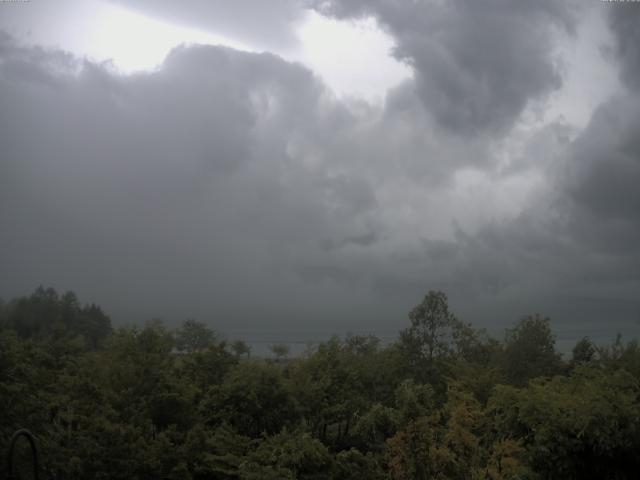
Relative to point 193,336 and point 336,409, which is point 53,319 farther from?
point 336,409

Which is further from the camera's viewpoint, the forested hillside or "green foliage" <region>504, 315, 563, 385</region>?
"green foliage" <region>504, 315, 563, 385</region>

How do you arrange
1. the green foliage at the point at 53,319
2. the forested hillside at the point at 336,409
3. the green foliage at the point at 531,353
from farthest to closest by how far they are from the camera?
1. the green foliage at the point at 53,319
2. the green foliage at the point at 531,353
3. the forested hillside at the point at 336,409

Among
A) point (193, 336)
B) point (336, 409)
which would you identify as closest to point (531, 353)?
point (336, 409)

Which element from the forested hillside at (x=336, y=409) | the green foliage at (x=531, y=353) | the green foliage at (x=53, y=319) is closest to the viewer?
the forested hillside at (x=336, y=409)

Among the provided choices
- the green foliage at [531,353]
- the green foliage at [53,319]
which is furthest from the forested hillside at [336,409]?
the green foliage at [53,319]

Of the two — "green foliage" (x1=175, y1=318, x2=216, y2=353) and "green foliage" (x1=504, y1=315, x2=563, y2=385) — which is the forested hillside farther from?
"green foliage" (x1=175, y1=318, x2=216, y2=353)

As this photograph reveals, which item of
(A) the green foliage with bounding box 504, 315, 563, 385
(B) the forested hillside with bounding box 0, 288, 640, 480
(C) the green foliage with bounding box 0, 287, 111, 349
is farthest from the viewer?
(C) the green foliage with bounding box 0, 287, 111, 349

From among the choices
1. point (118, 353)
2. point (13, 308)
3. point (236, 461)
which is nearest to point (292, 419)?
point (236, 461)

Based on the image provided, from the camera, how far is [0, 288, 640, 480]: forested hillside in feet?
69.9

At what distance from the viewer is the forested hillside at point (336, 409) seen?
2131cm

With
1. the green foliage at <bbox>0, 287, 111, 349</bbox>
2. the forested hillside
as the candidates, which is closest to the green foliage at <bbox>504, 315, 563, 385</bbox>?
the forested hillside

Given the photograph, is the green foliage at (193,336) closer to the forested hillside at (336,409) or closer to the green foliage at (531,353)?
the forested hillside at (336,409)

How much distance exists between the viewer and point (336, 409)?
39750 mm

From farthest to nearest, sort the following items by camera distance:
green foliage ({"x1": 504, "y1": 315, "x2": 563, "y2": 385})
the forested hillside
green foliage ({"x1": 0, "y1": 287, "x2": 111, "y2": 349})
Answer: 1. green foliage ({"x1": 0, "y1": 287, "x2": 111, "y2": 349})
2. green foliage ({"x1": 504, "y1": 315, "x2": 563, "y2": 385})
3. the forested hillside
